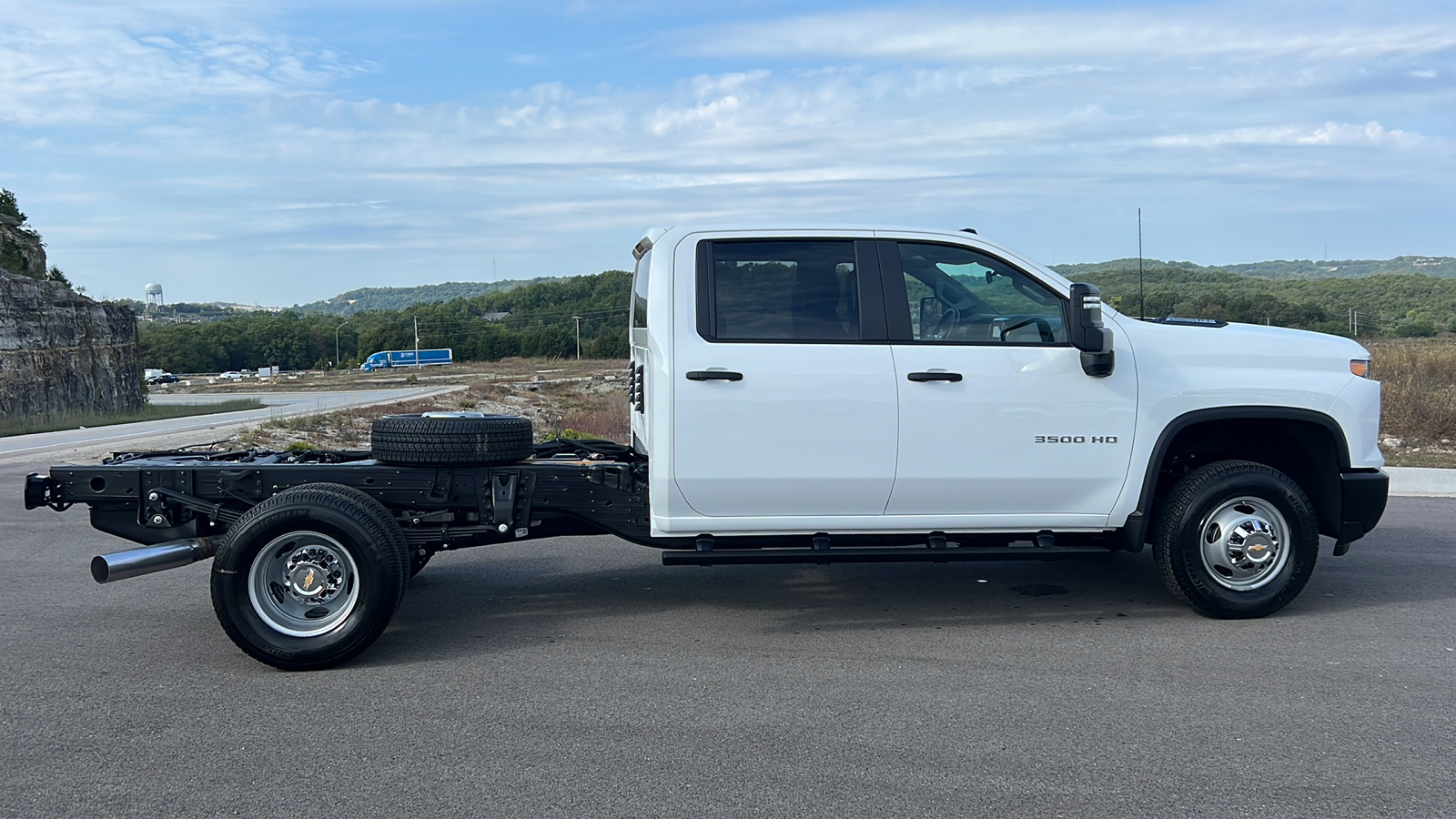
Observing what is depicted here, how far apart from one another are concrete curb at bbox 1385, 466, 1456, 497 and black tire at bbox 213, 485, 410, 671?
971 centimetres

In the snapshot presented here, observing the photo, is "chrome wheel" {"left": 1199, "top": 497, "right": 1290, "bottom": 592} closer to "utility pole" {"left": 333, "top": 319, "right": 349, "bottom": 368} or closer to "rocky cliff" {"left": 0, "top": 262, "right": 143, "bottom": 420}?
"rocky cliff" {"left": 0, "top": 262, "right": 143, "bottom": 420}

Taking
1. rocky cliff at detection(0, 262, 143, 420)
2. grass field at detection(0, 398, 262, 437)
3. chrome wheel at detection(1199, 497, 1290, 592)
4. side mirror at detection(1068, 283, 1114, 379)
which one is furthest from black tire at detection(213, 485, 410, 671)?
rocky cliff at detection(0, 262, 143, 420)

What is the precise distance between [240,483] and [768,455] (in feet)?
9.08

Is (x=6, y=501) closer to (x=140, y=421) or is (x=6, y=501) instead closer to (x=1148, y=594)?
(x=1148, y=594)

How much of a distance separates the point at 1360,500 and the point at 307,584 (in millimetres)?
5619

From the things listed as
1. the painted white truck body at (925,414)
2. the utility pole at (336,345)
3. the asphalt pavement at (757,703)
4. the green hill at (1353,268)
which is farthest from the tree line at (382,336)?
the painted white truck body at (925,414)

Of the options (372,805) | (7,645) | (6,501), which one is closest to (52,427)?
(6,501)

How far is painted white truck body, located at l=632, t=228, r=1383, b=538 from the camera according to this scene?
18.7 ft

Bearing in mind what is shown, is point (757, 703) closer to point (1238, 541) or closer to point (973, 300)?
point (973, 300)

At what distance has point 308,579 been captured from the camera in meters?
5.51

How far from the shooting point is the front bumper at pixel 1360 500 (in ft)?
20.0

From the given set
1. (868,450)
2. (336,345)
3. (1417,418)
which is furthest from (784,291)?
(336,345)

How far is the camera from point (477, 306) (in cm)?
12812

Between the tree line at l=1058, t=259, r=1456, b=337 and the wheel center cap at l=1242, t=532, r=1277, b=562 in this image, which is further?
the tree line at l=1058, t=259, r=1456, b=337
